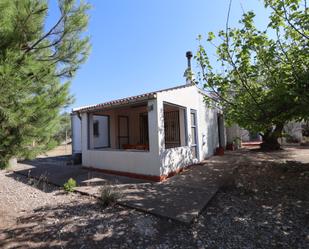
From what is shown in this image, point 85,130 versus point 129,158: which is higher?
point 85,130

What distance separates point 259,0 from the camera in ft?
17.5

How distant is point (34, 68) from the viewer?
3824 mm

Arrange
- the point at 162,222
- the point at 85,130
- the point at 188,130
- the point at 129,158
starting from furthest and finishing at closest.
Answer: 1. the point at 85,130
2. the point at 188,130
3. the point at 129,158
4. the point at 162,222

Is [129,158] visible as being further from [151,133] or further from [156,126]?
[156,126]

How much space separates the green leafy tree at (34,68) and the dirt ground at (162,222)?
1616 mm

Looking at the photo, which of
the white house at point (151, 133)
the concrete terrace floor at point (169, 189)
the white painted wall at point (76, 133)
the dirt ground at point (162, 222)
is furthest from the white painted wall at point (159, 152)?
the white painted wall at point (76, 133)

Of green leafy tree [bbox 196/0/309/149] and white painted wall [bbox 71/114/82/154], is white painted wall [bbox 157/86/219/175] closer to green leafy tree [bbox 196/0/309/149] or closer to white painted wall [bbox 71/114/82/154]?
green leafy tree [bbox 196/0/309/149]

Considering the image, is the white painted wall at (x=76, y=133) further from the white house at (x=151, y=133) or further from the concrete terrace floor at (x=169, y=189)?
the concrete terrace floor at (x=169, y=189)

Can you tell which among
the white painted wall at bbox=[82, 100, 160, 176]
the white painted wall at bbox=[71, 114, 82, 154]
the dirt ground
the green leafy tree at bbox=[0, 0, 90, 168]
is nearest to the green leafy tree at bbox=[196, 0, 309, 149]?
the dirt ground

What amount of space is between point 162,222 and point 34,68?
161 inches

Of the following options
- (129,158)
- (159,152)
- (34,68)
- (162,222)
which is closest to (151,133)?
(159,152)

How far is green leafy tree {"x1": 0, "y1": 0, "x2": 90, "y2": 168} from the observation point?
3592mm

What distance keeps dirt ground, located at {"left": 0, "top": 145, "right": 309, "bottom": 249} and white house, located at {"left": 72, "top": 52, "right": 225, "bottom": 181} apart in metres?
2.56

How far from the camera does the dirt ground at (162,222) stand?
369 cm
